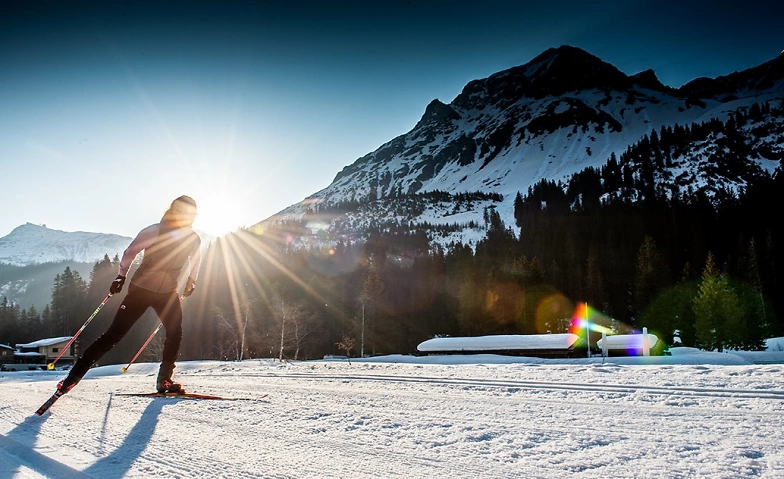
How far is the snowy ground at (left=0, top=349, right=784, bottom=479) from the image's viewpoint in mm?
2064

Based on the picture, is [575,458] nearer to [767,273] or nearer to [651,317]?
[651,317]

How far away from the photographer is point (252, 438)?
268 cm

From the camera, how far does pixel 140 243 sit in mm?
4473

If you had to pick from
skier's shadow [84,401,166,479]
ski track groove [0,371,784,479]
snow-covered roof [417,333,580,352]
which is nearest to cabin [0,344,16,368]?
snow-covered roof [417,333,580,352]

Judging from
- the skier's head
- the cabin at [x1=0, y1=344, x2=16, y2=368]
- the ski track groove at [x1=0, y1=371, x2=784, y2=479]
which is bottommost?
the cabin at [x1=0, y1=344, x2=16, y2=368]

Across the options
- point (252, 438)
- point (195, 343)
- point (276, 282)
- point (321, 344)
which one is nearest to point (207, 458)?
point (252, 438)

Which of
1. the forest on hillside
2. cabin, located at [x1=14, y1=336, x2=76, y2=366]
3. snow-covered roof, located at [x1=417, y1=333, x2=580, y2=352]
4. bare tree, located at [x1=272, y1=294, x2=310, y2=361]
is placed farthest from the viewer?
cabin, located at [x1=14, y1=336, x2=76, y2=366]

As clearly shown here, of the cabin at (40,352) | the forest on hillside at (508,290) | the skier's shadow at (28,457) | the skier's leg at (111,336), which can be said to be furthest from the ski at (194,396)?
the cabin at (40,352)

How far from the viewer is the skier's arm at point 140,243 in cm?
431

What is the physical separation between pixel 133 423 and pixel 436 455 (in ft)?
7.44

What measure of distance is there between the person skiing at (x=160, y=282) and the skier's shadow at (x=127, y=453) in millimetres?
1179

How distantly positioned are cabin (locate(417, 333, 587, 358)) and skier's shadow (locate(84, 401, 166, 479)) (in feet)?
81.5

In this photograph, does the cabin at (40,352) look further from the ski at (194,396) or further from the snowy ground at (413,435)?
the snowy ground at (413,435)

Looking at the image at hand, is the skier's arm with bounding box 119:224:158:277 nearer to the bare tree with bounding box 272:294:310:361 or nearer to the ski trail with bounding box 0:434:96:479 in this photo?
the ski trail with bounding box 0:434:96:479
